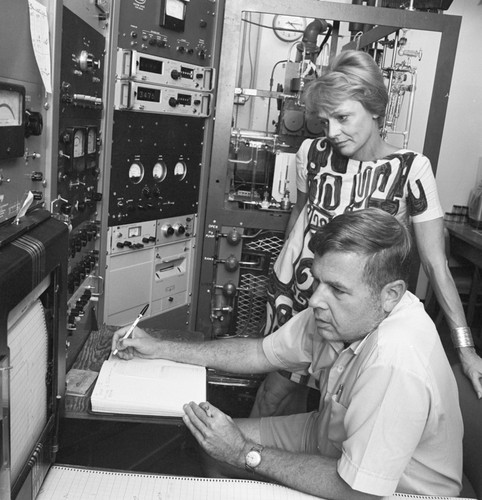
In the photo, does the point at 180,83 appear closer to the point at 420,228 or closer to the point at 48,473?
the point at 420,228

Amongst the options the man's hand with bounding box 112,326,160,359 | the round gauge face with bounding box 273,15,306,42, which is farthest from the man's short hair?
the round gauge face with bounding box 273,15,306,42

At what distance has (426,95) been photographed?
4426mm

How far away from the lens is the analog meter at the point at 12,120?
Result: 1107 mm

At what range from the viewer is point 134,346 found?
1.43 metres

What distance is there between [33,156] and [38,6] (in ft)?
1.07

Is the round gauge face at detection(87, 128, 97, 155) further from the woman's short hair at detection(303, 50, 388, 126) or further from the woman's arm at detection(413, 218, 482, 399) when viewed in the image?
the woman's arm at detection(413, 218, 482, 399)

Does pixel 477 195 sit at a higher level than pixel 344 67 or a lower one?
lower

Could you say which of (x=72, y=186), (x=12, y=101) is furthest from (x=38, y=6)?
(x=72, y=186)

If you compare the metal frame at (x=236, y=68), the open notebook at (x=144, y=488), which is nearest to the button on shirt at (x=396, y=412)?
the open notebook at (x=144, y=488)

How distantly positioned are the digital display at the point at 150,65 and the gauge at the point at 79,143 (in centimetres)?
62

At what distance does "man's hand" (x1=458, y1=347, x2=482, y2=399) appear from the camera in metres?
1.38

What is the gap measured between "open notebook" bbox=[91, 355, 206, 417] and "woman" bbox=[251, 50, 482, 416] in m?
0.57

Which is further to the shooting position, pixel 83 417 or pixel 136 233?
pixel 136 233

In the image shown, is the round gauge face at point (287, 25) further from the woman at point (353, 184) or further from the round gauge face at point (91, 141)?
the round gauge face at point (91, 141)
